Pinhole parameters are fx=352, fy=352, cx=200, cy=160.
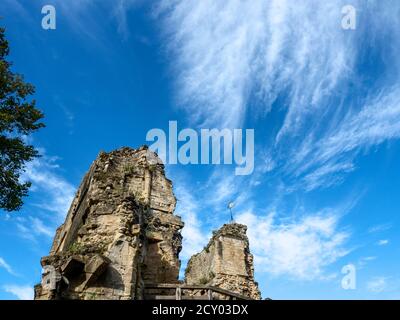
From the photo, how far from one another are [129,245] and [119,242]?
1.17 ft

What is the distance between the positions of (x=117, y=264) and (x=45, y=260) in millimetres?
2224

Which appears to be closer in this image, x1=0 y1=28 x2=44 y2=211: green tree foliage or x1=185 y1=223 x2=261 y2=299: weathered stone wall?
x1=0 y1=28 x2=44 y2=211: green tree foliage

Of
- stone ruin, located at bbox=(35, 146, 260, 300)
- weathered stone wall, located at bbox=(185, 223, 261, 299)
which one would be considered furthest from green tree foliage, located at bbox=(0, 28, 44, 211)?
weathered stone wall, located at bbox=(185, 223, 261, 299)

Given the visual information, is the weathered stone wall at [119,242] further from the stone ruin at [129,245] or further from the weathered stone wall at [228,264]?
the weathered stone wall at [228,264]

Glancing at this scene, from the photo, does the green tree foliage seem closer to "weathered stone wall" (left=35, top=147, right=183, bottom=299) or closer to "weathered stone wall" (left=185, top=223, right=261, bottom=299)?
"weathered stone wall" (left=35, top=147, right=183, bottom=299)

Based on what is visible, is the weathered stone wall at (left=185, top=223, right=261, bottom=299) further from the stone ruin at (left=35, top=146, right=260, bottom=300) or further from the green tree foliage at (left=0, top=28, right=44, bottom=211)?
the green tree foliage at (left=0, top=28, right=44, bottom=211)

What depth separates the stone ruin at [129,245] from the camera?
10.7 m

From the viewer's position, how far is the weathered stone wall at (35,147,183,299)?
10617mm

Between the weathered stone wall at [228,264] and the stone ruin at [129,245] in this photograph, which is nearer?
the stone ruin at [129,245]

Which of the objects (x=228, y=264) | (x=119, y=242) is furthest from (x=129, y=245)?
(x=228, y=264)

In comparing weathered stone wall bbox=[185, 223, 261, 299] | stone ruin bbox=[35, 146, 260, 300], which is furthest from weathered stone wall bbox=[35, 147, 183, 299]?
weathered stone wall bbox=[185, 223, 261, 299]

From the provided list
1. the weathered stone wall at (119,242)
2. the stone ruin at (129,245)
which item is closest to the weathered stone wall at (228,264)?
the stone ruin at (129,245)

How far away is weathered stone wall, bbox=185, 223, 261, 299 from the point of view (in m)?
23.1
